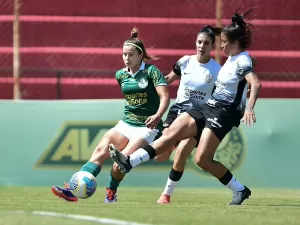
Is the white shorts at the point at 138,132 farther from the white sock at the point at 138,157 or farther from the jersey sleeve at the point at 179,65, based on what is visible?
the jersey sleeve at the point at 179,65

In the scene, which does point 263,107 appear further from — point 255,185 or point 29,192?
point 29,192

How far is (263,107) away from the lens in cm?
1438

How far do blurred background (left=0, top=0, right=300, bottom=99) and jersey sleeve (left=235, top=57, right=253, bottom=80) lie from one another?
264 inches

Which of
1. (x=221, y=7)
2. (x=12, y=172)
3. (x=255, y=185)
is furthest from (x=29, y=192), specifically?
(x=221, y=7)

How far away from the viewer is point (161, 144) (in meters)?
A: 10.6

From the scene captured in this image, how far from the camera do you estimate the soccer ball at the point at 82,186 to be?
1061cm

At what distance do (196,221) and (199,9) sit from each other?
34.4 feet

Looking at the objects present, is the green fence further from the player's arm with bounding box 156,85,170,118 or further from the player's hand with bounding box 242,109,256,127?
the player's hand with bounding box 242,109,256,127

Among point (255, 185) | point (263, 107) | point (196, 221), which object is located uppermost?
point (196, 221)

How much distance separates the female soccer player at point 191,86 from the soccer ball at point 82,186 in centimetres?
90

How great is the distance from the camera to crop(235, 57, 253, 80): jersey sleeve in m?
10.3

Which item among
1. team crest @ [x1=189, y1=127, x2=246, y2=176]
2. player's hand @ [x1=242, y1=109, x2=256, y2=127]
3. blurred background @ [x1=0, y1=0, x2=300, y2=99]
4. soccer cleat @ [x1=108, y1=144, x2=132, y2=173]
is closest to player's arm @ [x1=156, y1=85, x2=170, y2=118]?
soccer cleat @ [x1=108, y1=144, x2=132, y2=173]

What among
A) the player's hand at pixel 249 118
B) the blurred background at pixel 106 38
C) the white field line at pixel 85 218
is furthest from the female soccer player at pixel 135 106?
the blurred background at pixel 106 38

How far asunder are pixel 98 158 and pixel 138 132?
1.81 ft
